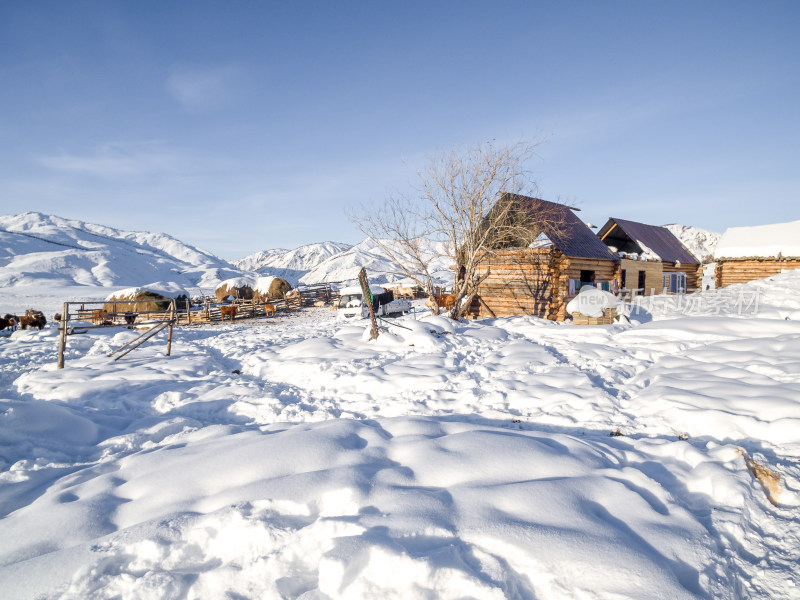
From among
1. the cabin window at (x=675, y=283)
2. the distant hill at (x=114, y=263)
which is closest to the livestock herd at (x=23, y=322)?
the distant hill at (x=114, y=263)

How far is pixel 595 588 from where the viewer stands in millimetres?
2172

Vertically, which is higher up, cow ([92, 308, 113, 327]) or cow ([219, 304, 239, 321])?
cow ([92, 308, 113, 327])

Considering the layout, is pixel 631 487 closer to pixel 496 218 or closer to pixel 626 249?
pixel 496 218

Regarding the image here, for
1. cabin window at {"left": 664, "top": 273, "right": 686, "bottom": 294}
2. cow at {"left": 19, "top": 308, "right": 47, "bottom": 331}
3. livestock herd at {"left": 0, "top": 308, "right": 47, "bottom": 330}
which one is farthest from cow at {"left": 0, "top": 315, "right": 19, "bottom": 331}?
cabin window at {"left": 664, "top": 273, "right": 686, "bottom": 294}

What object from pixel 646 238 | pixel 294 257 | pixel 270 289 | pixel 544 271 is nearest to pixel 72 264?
pixel 270 289

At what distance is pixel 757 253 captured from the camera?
26109mm

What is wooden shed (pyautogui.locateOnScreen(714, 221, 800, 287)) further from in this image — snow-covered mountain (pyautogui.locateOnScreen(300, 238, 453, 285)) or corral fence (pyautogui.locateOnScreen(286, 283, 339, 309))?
corral fence (pyautogui.locateOnScreen(286, 283, 339, 309))

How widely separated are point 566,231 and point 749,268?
59.8ft

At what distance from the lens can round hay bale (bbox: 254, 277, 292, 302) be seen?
38.5 m

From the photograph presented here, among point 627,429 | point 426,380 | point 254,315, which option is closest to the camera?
point 627,429

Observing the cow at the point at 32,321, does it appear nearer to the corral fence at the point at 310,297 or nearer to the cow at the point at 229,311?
the cow at the point at 229,311

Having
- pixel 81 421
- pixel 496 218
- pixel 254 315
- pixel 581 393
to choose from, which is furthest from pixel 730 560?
pixel 254 315

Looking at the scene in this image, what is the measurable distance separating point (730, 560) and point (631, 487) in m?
0.74

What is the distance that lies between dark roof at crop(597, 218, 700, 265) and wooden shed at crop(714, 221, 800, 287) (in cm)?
198
